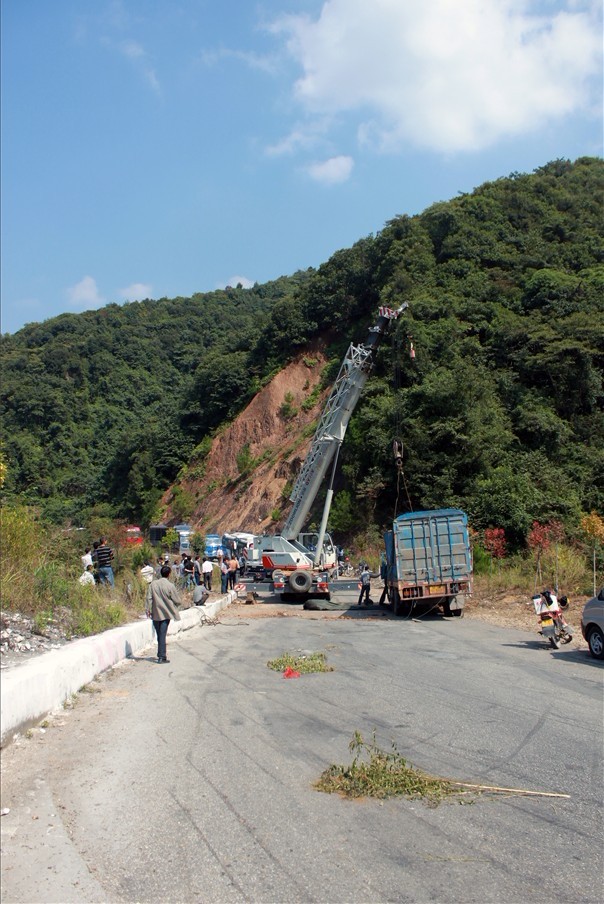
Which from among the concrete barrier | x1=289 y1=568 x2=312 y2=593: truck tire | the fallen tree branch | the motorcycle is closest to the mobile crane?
x1=289 y1=568 x2=312 y2=593: truck tire

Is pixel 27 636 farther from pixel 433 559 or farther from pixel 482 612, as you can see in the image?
pixel 482 612

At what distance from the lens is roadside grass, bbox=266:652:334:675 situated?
10867 mm

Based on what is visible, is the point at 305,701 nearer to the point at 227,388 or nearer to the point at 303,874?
the point at 303,874

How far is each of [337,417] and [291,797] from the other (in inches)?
857

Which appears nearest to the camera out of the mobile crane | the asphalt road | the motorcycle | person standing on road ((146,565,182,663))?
the asphalt road

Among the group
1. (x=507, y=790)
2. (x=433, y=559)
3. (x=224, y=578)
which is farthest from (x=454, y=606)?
(x=507, y=790)

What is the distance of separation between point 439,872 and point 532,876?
587 millimetres

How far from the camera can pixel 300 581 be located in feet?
80.7

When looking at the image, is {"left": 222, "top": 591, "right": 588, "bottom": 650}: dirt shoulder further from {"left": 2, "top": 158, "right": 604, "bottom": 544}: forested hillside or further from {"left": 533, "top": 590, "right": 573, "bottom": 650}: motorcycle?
{"left": 2, "top": 158, "right": 604, "bottom": 544}: forested hillside

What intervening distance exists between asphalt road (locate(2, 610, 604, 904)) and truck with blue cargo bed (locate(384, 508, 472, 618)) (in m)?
9.82

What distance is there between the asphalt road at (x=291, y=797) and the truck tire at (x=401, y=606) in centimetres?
1052

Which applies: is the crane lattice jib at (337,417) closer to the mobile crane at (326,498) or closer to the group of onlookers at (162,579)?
the mobile crane at (326,498)

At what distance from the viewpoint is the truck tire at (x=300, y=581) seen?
24531 millimetres

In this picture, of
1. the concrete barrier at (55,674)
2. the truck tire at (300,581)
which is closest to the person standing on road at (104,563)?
the concrete barrier at (55,674)
